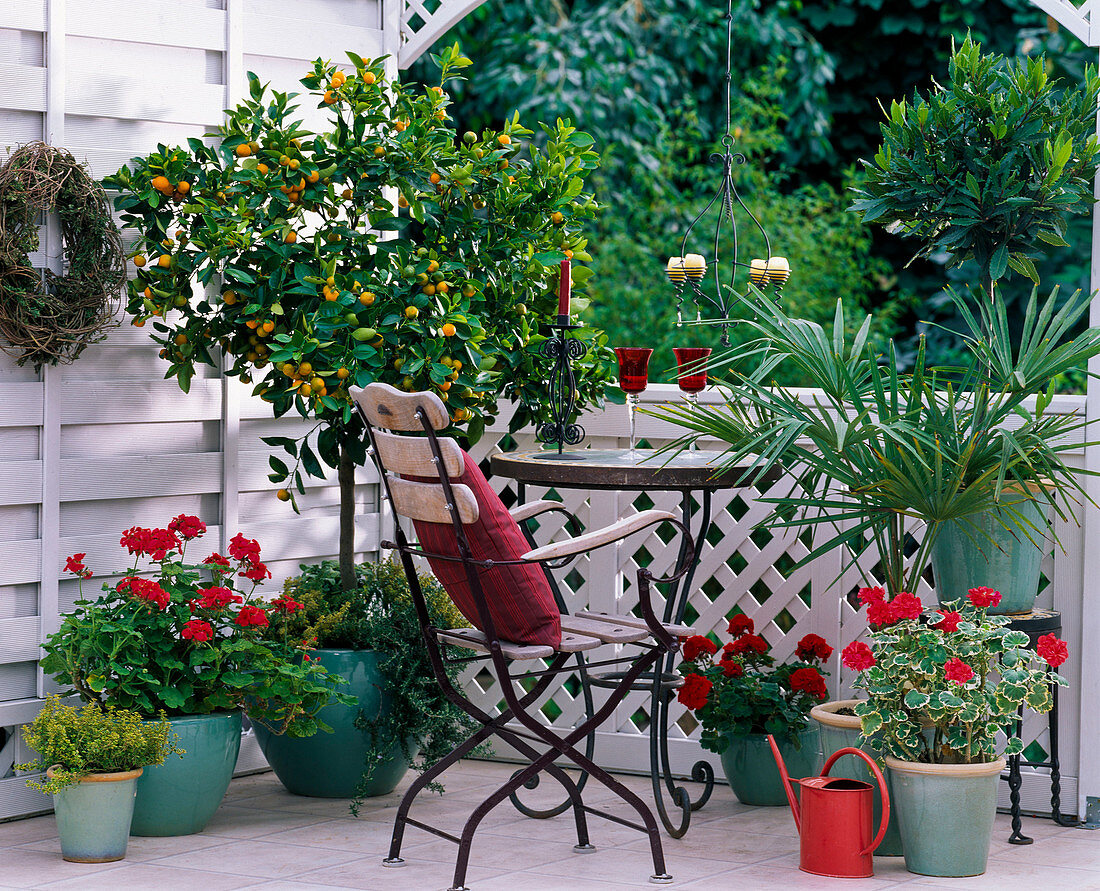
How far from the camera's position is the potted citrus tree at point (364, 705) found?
3926mm

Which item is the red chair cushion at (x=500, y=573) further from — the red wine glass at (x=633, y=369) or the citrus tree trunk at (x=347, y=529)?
the citrus tree trunk at (x=347, y=529)

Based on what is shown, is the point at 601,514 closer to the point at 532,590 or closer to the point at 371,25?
the point at 532,590

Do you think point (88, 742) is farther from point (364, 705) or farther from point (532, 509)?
point (532, 509)

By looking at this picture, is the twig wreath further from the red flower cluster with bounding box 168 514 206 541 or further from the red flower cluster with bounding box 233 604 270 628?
the red flower cluster with bounding box 233 604 270 628

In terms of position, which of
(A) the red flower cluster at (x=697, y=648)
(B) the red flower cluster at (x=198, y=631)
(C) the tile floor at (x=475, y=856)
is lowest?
(C) the tile floor at (x=475, y=856)

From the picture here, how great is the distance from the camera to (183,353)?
3.91 m

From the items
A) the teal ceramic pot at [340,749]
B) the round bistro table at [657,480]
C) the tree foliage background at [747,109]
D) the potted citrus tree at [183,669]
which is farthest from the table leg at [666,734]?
the tree foliage background at [747,109]

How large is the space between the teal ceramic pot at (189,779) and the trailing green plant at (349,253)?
25.5 inches

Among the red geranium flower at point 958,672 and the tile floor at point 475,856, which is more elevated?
the red geranium flower at point 958,672

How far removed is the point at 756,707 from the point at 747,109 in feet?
14.8

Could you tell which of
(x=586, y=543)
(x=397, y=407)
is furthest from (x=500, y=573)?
(x=397, y=407)

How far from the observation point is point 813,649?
409 cm

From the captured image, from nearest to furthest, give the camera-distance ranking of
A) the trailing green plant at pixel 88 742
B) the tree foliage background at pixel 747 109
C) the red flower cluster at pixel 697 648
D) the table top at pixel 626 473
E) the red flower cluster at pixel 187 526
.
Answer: the trailing green plant at pixel 88 742 → the table top at pixel 626 473 → the red flower cluster at pixel 187 526 → the red flower cluster at pixel 697 648 → the tree foliage background at pixel 747 109

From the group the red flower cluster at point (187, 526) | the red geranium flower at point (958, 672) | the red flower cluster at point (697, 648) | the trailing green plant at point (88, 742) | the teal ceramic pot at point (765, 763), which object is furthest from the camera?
the red flower cluster at point (697, 648)
